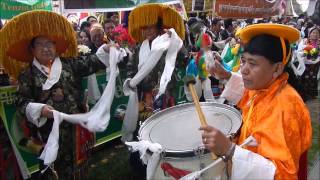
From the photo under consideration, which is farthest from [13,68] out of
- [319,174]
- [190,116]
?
[319,174]

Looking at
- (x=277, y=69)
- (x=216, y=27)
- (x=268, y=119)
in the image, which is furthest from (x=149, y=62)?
(x=216, y=27)

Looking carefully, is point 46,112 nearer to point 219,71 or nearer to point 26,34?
point 26,34

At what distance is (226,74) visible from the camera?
2.64m

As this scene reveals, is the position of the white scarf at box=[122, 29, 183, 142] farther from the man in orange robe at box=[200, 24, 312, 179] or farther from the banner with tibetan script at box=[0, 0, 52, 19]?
the banner with tibetan script at box=[0, 0, 52, 19]

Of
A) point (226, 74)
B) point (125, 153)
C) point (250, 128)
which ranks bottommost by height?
point (125, 153)

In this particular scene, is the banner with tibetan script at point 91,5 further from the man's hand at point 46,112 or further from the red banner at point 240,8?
the red banner at point 240,8

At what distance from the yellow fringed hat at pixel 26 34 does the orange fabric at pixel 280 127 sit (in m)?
1.97

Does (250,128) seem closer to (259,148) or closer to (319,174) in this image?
(259,148)

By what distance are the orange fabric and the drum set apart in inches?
5.5

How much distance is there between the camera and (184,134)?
223 centimetres

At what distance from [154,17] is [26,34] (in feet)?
4.80

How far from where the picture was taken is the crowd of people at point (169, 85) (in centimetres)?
184

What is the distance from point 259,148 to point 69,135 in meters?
1.98

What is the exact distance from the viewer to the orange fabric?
5.92ft
